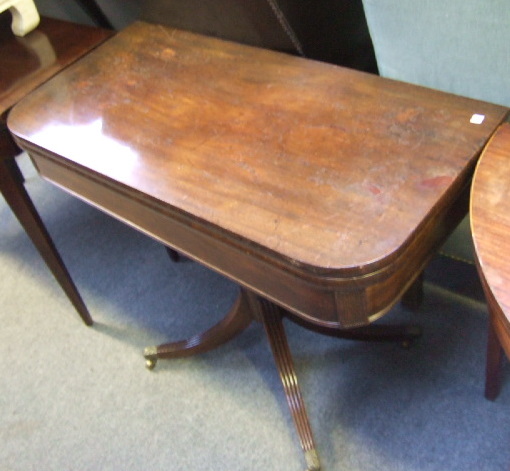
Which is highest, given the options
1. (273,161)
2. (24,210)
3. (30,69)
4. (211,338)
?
(30,69)

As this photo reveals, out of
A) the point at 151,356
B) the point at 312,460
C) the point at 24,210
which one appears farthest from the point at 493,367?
the point at 24,210

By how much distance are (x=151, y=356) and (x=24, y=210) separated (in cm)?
43

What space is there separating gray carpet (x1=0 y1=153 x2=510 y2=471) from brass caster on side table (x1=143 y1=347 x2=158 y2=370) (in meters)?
0.02

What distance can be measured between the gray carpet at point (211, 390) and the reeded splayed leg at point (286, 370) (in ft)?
0.15

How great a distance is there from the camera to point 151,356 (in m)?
1.37

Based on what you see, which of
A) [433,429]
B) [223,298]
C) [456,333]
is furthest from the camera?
[223,298]

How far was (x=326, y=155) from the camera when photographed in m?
0.82

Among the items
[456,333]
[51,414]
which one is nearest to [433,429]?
[456,333]

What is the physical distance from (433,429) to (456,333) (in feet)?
0.78

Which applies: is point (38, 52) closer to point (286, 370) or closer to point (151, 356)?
point (151, 356)

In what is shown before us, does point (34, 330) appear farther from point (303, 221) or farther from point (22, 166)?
point (303, 221)

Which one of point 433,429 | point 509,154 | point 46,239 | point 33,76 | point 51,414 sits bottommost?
point 433,429

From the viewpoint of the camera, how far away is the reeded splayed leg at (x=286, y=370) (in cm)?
114

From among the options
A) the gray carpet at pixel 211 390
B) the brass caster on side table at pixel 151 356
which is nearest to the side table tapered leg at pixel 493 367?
the gray carpet at pixel 211 390
